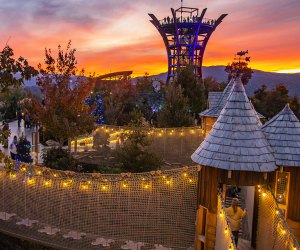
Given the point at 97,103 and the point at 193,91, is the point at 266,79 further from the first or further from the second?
the point at 97,103

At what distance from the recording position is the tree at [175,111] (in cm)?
2189

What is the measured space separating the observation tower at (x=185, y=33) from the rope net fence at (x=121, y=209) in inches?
Result: 1345

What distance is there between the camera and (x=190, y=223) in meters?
10.3

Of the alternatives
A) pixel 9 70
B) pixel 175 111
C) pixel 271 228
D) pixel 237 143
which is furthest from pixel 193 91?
pixel 9 70

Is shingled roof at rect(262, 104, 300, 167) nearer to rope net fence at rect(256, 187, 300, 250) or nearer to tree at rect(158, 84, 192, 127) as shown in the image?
rope net fence at rect(256, 187, 300, 250)

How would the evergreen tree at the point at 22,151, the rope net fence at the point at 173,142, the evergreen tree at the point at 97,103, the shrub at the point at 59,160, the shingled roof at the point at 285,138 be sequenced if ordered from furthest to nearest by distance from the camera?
1. the evergreen tree at the point at 97,103
2. the rope net fence at the point at 173,142
3. the evergreen tree at the point at 22,151
4. the shrub at the point at 59,160
5. the shingled roof at the point at 285,138

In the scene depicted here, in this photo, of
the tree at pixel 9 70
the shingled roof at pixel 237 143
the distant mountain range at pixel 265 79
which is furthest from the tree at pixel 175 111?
the distant mountain range at pixel 265 79

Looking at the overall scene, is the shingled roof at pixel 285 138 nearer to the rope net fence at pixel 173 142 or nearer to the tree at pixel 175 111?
the rope net fence at pixel 173 142

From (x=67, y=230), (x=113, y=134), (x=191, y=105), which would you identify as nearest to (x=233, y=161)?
(x=67, y=230)

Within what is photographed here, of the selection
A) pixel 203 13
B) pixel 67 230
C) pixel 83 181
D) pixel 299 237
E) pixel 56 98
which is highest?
pixel 203 13

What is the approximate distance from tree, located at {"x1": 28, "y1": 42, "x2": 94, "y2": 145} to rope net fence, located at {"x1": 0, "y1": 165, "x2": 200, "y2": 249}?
20.0 feet

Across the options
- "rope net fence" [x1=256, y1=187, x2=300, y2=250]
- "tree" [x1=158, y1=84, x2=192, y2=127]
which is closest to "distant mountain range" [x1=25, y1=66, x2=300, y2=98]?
"tree" [x1=158, y1=84, x2=192, y2=127]

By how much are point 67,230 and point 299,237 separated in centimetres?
641

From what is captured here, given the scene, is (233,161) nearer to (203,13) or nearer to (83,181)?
(83,181)
